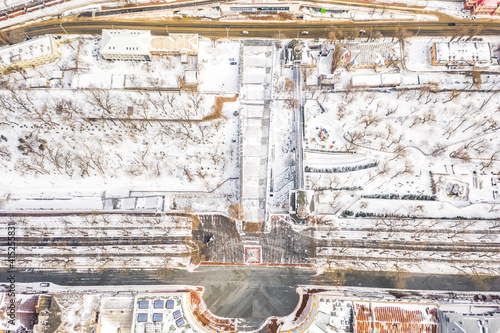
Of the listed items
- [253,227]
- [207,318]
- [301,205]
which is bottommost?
[207,318]

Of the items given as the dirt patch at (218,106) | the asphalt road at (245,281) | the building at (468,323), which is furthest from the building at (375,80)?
the building at (468,323)

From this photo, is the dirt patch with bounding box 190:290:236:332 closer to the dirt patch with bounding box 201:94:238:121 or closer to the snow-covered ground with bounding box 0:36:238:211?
the snow-covered ground with bounding box 0:36:238:211

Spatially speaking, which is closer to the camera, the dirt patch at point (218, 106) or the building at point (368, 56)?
the dirt patch at point (218, 106)

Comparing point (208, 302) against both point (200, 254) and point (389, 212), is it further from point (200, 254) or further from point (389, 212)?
point (389, 212)

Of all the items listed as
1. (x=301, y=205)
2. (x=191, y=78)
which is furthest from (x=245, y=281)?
(x=191, y=78)

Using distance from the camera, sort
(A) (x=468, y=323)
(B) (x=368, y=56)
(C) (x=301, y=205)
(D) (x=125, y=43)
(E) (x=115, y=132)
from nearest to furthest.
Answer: (A) (x=468, y=323)
(C) (x=301, y=205)
(E) (x=115, y=132)
(D) (x=125, y=43)
(B) (x=368, y=56)

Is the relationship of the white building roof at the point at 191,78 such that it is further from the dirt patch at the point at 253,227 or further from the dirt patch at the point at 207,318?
the dirt patch at the point at 207,318

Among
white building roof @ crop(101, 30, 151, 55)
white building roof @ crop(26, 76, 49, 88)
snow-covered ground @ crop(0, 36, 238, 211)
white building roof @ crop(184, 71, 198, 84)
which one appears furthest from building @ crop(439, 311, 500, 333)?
white building roof @ crop(26, 76, 49, 88)

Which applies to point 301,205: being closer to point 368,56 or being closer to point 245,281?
point 245,281
